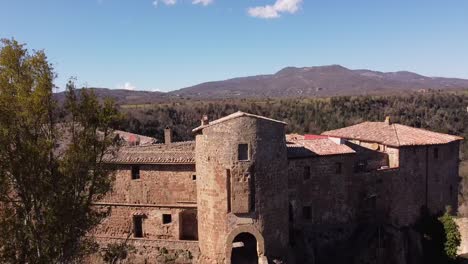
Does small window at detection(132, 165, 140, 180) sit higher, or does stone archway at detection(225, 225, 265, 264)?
small window at detection(132, 165, 140, 180)

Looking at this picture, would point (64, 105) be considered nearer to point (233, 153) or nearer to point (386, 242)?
point (233, 153)

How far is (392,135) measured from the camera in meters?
A: 24.8

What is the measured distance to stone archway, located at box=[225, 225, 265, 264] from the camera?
59.0ft

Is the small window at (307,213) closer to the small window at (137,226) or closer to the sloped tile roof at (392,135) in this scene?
the sloped tile roof at (392,135)

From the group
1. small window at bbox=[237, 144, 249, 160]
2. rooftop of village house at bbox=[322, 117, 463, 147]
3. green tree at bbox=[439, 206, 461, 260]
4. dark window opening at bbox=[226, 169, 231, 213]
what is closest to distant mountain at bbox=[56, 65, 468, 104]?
rooftop of village house at bbox=[322, 117, 463, 147]

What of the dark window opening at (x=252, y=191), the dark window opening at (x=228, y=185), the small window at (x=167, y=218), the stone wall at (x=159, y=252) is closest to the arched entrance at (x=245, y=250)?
the stone wall at (x=159, y=252)

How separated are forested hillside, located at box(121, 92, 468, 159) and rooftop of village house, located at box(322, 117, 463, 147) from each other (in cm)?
2698

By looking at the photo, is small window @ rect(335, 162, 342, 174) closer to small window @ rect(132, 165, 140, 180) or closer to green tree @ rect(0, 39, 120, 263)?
small window @ rect(132, 165, 140, 180)

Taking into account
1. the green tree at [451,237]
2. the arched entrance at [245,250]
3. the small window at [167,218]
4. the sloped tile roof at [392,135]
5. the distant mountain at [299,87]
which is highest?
the distant mountain at [299,87]

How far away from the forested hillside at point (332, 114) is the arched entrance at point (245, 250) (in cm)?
3168

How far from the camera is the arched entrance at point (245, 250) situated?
1923cm

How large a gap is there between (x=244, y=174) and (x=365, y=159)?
31.5 feet

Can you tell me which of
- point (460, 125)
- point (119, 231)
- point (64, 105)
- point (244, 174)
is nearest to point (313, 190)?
point (244, 174)

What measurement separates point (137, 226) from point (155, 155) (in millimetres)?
3671
